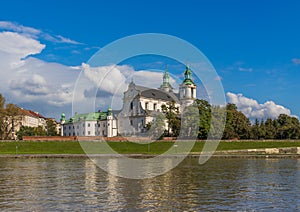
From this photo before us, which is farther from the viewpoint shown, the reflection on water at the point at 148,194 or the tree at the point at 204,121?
the tree at the point at 204,121

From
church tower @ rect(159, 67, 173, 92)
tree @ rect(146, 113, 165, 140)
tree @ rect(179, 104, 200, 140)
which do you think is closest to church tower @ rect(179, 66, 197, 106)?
church tower @ rect(159, 67, 173, 92)

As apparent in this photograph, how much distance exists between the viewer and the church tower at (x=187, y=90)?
489 ft

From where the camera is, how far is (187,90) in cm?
15050

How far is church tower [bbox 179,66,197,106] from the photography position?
149 m

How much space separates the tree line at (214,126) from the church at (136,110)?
24.2 m

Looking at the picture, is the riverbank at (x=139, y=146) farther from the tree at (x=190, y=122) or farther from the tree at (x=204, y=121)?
the tree at (x=190, y=122)

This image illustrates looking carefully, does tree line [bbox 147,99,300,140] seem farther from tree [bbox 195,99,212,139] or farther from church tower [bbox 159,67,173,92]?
church tower [bbox 159,67,173,92]

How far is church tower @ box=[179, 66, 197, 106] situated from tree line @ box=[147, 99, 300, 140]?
105ft

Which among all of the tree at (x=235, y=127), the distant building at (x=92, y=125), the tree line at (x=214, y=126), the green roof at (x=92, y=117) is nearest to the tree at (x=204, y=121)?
the tree line at (x=214, y=126)

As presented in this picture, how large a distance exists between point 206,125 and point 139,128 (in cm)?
4349

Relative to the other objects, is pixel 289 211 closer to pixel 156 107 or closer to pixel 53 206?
pixel 53 206

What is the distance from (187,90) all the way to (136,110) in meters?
21.6

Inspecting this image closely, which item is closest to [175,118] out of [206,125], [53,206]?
[206,125]

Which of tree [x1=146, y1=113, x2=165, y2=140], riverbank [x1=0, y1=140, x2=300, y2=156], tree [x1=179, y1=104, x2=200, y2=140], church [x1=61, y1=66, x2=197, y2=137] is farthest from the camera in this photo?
church [x1=61, y1=66, x2=197, y2=137]
